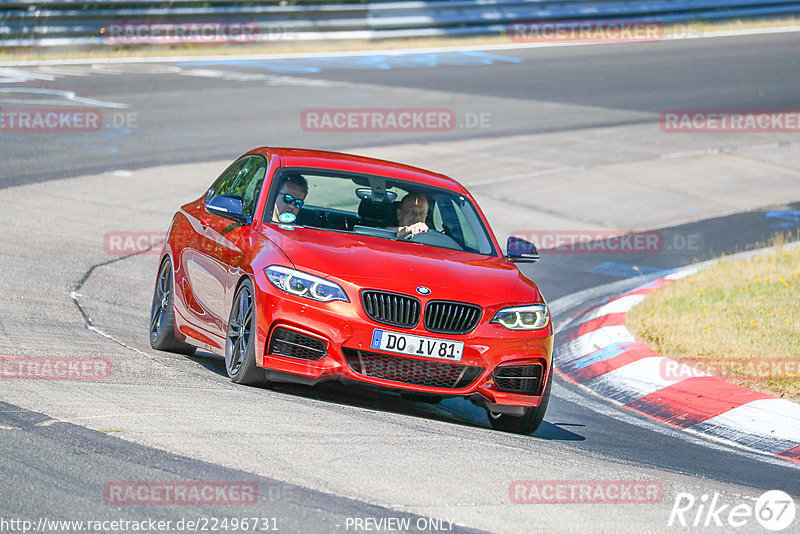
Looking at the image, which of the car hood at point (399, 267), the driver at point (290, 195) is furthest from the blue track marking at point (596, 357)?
the driver at point (290, 195)

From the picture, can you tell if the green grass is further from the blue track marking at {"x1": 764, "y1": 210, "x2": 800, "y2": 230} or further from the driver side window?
the driver side window

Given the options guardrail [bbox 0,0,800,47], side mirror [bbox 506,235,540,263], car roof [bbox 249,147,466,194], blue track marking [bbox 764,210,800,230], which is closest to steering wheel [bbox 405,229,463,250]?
side mirror [bbox 506,235,540,263]

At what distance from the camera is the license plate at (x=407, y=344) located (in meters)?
6.98

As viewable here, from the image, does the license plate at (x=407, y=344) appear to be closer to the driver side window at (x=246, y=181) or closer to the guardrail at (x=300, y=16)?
the driver side window at (x=246, y=181)

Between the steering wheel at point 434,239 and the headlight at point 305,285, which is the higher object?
the steering wheel at point 434,239

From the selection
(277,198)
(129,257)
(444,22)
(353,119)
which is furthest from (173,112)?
(277,198)

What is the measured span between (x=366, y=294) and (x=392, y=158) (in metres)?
11.2

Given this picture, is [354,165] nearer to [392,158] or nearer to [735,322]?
[735,322]

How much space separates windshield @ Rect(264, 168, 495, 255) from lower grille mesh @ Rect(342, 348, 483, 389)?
1372 millimetres

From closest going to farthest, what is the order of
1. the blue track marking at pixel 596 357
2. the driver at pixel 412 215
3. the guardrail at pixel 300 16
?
the driver at pixel 412 215
the blue track marking at pixel 596 357
the guardrail at pixel 300 16

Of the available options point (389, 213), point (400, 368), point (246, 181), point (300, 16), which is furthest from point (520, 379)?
point (300, 16)

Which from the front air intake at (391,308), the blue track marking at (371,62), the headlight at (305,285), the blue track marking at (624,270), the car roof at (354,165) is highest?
the blue track marking at (371,62)

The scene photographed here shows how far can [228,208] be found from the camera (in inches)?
314

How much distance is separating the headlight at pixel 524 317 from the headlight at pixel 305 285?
3.20ft
